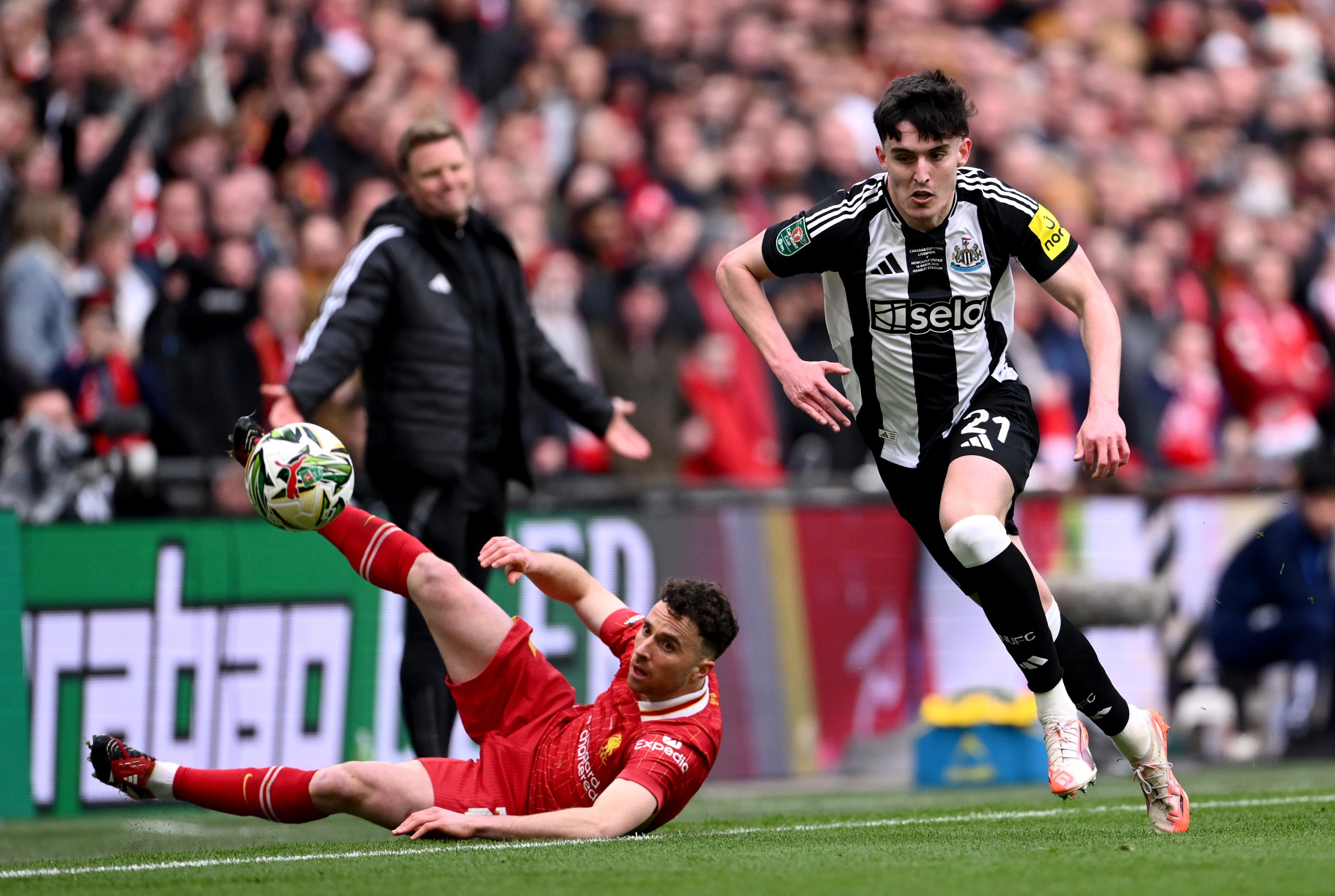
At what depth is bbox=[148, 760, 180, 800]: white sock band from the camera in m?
5.93

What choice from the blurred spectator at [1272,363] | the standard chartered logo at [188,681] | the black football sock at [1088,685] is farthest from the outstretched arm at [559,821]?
the blurred spectator at [1272,363]

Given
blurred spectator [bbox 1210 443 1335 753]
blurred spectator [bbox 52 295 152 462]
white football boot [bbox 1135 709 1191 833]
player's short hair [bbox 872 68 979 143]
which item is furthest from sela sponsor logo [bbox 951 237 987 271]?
blurred spectator [bbox 1210 443 1335 753]

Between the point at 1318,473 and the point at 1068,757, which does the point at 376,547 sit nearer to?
the point at 1068,757

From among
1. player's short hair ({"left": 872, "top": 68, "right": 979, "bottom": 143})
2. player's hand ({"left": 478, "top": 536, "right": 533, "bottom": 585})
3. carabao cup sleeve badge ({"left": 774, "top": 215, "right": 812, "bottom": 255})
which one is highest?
player's short hair ({"left": 872, "top": 68, "right": 979, "bottom": 143})

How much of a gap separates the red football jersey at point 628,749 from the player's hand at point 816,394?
3.30ft

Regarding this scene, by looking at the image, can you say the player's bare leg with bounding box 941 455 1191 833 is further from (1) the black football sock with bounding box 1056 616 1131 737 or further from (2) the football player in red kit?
(2) the football player in red kit

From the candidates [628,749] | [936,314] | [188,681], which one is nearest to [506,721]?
[628,749]

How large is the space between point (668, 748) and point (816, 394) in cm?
119

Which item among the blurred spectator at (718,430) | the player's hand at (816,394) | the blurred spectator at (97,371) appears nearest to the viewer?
the player's hand at (816,394)

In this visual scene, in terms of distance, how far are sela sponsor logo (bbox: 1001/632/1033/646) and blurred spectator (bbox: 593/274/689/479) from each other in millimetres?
5891

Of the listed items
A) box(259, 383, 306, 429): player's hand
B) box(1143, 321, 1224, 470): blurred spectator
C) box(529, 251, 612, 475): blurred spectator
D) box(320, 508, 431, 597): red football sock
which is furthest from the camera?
box(1143, 321, 1224, 470): blurred spectator

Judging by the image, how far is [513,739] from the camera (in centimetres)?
620

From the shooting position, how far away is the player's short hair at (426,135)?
7391 millimetres

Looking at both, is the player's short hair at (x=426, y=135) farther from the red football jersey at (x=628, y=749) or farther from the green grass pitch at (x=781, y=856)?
the green grass pitch at (x=781, y=856)
